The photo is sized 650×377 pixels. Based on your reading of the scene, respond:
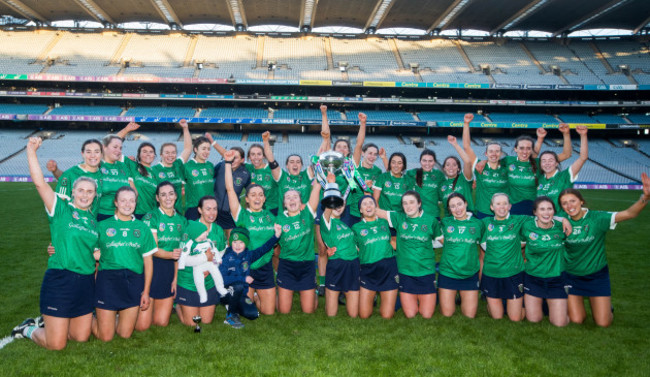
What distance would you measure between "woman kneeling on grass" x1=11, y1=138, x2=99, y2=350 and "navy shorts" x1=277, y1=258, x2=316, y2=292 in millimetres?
1950

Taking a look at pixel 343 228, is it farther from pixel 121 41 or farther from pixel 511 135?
pixel 121 41

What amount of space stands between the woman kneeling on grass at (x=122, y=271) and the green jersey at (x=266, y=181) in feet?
7.29

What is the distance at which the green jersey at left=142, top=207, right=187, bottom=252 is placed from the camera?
429 cm

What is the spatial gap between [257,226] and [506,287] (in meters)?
2.86

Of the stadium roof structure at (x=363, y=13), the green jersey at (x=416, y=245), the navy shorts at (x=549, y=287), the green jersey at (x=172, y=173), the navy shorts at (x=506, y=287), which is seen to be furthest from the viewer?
the stadium roof structure at (x=363, y=13)

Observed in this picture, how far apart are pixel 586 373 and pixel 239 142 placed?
2640 cm

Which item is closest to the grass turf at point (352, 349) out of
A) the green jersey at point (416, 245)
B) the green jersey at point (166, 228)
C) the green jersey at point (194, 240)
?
the green jersey at point (194, 240)

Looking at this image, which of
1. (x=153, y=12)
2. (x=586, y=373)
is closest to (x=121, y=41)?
(x=153, y=12)

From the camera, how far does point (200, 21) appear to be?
31.4m

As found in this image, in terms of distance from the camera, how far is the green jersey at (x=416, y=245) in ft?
15.1

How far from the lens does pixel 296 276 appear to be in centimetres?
478

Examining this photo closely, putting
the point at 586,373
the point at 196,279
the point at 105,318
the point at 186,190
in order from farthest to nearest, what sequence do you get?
1. the point at 186,190
2. the point at 196,279
3. the point at 105,318
4. the point at 586,373

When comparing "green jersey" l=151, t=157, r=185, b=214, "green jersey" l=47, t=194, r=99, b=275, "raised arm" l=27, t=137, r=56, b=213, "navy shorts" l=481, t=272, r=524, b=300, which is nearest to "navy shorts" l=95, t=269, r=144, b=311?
"green jersey" l=47, t=194, r=99, b=275

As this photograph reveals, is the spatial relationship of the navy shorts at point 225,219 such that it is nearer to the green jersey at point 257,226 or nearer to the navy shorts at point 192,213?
the navy shorts at point 192,213
